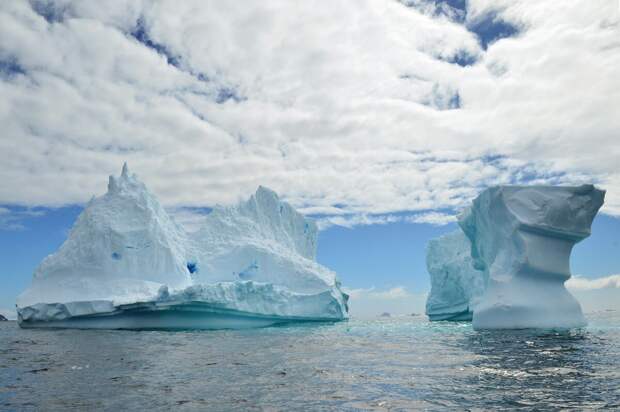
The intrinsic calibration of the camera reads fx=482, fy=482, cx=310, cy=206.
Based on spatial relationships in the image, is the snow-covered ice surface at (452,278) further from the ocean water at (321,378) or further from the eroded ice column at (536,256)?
the ocean water at (321,378)

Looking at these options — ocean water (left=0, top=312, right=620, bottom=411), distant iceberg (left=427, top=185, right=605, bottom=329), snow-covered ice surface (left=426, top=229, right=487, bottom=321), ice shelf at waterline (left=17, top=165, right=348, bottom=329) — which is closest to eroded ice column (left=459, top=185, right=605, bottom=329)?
distant iceberg (left=427, top=185, right=605, bottom=329)

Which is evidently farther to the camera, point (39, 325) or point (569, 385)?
point (39, 325)

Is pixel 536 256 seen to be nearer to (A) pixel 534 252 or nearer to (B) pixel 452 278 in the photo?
(A) pixel 534 252

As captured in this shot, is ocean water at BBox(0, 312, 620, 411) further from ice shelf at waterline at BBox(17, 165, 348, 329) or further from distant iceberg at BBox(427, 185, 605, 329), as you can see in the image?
ice shelf at waterline at BBox(17, 165, 348, 329)

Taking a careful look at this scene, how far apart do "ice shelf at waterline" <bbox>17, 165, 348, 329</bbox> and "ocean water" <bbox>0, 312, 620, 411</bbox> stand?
1182 centimetres

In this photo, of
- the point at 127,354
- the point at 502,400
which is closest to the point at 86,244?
Answer: the point at 127,354

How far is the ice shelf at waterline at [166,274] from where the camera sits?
2619cm

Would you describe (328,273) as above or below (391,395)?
above

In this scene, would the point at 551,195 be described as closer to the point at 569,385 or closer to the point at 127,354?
the point at 569,385

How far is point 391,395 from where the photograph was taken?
7.40 metres

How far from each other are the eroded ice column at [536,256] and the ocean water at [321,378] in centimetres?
670

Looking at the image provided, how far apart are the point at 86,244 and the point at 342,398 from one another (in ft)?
82.5

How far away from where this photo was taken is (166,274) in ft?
97.9

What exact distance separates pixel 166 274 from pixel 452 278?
21.4 meters
